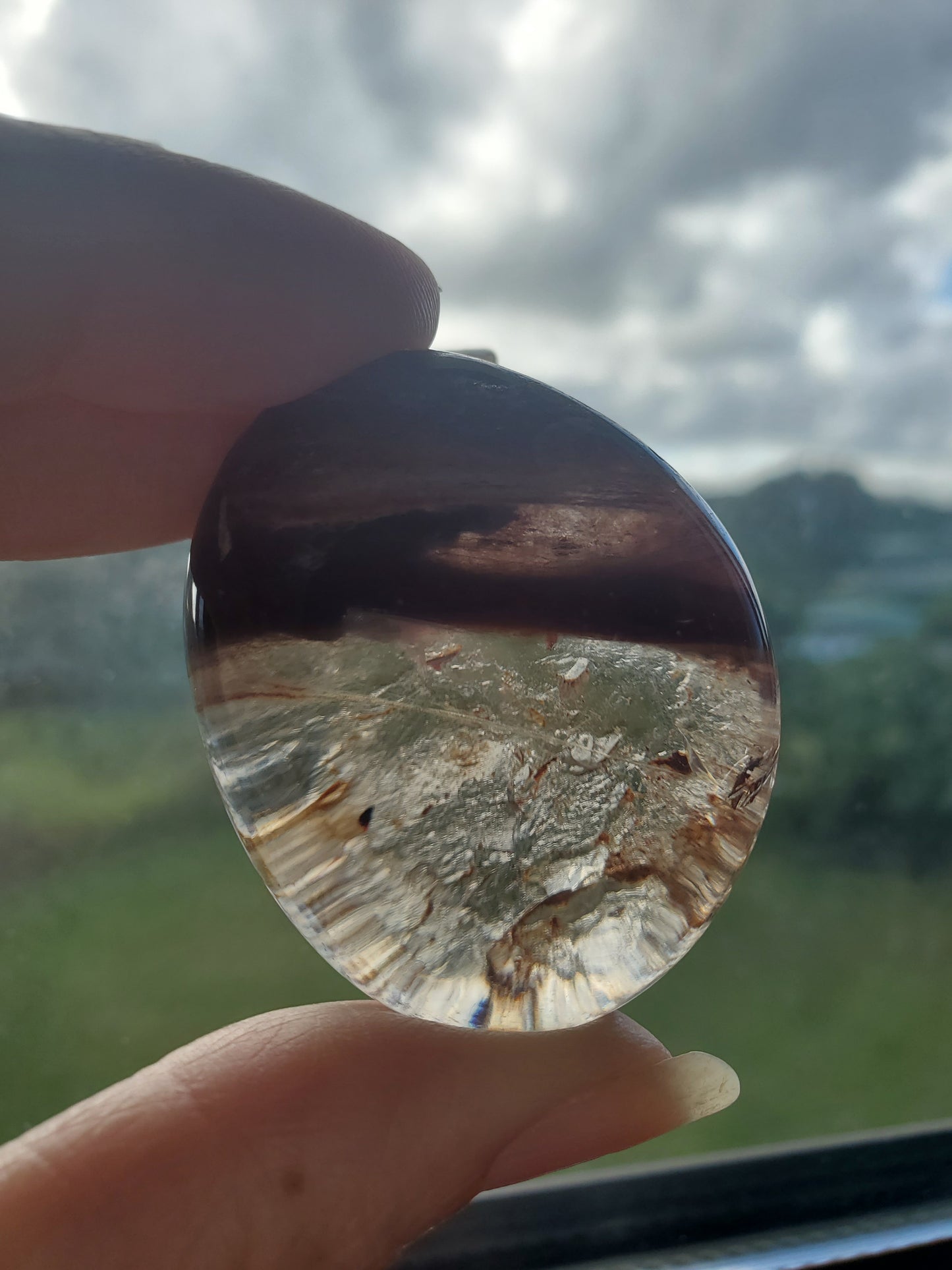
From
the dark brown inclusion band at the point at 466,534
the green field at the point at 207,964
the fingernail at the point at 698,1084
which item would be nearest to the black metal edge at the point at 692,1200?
the green field at the point at 207,964

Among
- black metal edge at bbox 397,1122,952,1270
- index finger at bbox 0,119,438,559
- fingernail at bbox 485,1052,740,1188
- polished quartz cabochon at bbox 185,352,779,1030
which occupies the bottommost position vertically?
black metal edge at bbox 397,1122,952,1270

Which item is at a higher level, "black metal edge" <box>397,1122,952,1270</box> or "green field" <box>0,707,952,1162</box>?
"green field" <box>0,707,952,1162</box>

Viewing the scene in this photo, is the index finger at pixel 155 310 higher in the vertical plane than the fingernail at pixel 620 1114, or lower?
higher

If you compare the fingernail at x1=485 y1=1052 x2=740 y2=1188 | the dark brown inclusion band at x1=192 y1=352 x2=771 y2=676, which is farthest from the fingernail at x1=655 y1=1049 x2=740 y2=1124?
the dark brown inclusion band at x1=192 y1=352 x2=771 y2=676

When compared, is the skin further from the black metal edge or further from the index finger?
the black metal edge

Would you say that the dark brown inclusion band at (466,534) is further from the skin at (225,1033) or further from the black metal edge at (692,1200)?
the black metal edge at (692,1200)

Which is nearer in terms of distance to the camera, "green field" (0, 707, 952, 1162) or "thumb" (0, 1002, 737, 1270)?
"thumb" (0, 1002, 737, 1270)

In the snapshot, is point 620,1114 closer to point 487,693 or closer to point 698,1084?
point 698,1084
